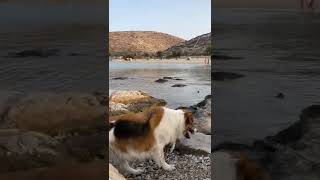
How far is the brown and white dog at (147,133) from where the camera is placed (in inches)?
95.7

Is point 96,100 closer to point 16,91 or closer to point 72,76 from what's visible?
point 72,76

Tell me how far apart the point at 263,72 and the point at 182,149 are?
0.77 meters

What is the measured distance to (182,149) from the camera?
2785 mm

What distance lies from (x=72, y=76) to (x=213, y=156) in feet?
2.96

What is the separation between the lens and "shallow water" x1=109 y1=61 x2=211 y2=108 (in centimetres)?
302

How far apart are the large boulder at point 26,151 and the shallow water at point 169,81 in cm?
87

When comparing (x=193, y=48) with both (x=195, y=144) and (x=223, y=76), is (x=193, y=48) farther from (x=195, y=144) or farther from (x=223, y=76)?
(x=195, y=144)

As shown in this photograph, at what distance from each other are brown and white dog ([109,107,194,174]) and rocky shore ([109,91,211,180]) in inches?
2.2

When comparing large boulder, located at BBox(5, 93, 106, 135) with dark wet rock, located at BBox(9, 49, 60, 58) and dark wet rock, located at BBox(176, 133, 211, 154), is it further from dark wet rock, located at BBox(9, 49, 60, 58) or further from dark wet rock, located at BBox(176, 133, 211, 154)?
dark wet rock, located at BBox(176, 133, 211, 154)

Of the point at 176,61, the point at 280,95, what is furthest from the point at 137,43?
the point at 280,95

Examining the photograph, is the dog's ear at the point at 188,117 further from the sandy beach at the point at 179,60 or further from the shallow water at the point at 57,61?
the shallow water at the point at 57,61

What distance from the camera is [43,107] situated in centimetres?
225

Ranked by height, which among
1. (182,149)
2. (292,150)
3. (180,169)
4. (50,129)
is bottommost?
(180,169)

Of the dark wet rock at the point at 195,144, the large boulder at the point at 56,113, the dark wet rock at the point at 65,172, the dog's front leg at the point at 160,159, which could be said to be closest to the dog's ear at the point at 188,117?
the dark wet rock at the point at 195,144
